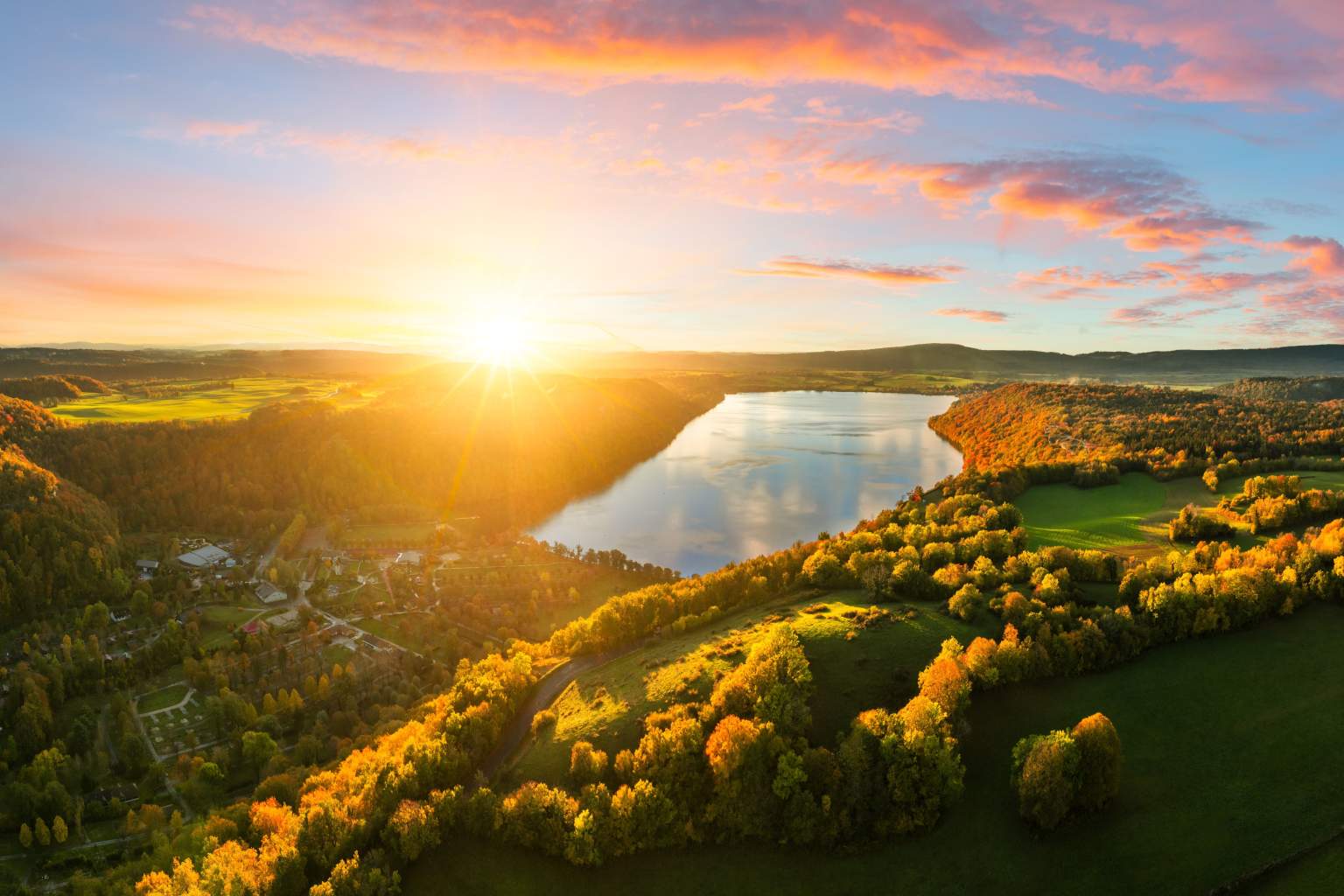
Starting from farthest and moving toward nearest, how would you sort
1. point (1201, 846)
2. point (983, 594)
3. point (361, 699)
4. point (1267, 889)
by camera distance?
point (361, 699) < point (983, 594) < point (1201, 846) < point (1267, 889)

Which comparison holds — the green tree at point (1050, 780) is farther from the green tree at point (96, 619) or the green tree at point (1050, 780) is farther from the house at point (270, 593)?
the green tree at point (96, 619)

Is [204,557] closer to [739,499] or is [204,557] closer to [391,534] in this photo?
[391,534]

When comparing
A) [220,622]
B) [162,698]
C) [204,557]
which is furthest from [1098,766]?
[204,557]

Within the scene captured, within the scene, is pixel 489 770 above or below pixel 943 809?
below

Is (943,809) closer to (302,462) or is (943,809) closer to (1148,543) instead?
(1148,543)

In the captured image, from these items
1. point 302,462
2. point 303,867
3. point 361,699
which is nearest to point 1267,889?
point 303,867

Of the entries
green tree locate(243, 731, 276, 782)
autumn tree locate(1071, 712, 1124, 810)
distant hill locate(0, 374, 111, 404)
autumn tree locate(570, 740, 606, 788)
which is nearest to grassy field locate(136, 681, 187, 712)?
green tree locate(243, 731, 276, 782)

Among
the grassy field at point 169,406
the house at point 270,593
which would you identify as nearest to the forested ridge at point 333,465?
the grassy field at point 169,406
